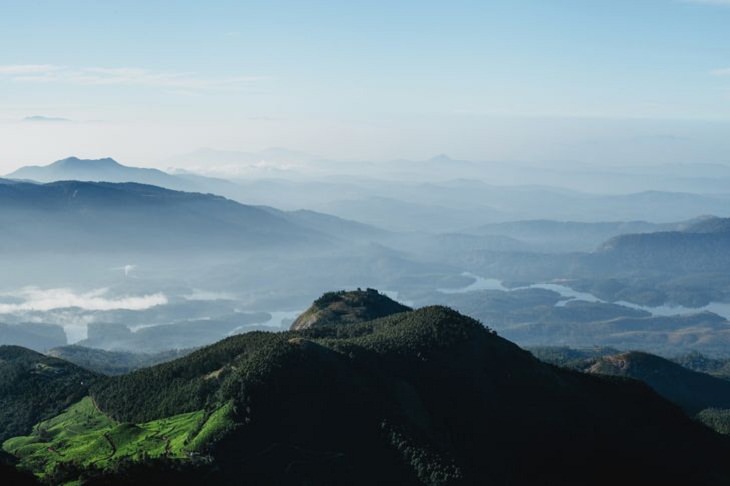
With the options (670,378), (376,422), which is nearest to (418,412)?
(376,422)

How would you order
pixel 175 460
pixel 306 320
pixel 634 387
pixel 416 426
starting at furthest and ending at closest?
pixel 306 320, pixel 634 387, pixel 416 426, pixel 175 460

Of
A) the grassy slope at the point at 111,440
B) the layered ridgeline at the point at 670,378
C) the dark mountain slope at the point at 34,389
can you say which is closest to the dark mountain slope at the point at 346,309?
the dark mountain slope at the point at 34,389

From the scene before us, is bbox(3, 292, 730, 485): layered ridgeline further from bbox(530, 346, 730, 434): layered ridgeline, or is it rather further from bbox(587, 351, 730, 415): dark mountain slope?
bbox(587, 351, 730, 415): dark mountain slope

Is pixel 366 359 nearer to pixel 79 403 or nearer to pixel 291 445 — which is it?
pixel 291 445

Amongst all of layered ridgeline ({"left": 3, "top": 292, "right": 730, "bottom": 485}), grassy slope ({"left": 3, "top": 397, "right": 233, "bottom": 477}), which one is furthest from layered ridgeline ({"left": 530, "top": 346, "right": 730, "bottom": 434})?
grassy slope ({"left": 3, "top": 397, "right": 233, "bottom": 477})

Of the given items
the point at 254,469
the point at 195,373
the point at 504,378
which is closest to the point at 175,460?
the point at 254,469

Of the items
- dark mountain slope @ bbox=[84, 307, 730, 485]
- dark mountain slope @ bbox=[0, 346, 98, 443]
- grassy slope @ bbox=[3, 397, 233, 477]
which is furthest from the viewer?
dark mountain slope @ bbox=[0, 346, 98, 443]
